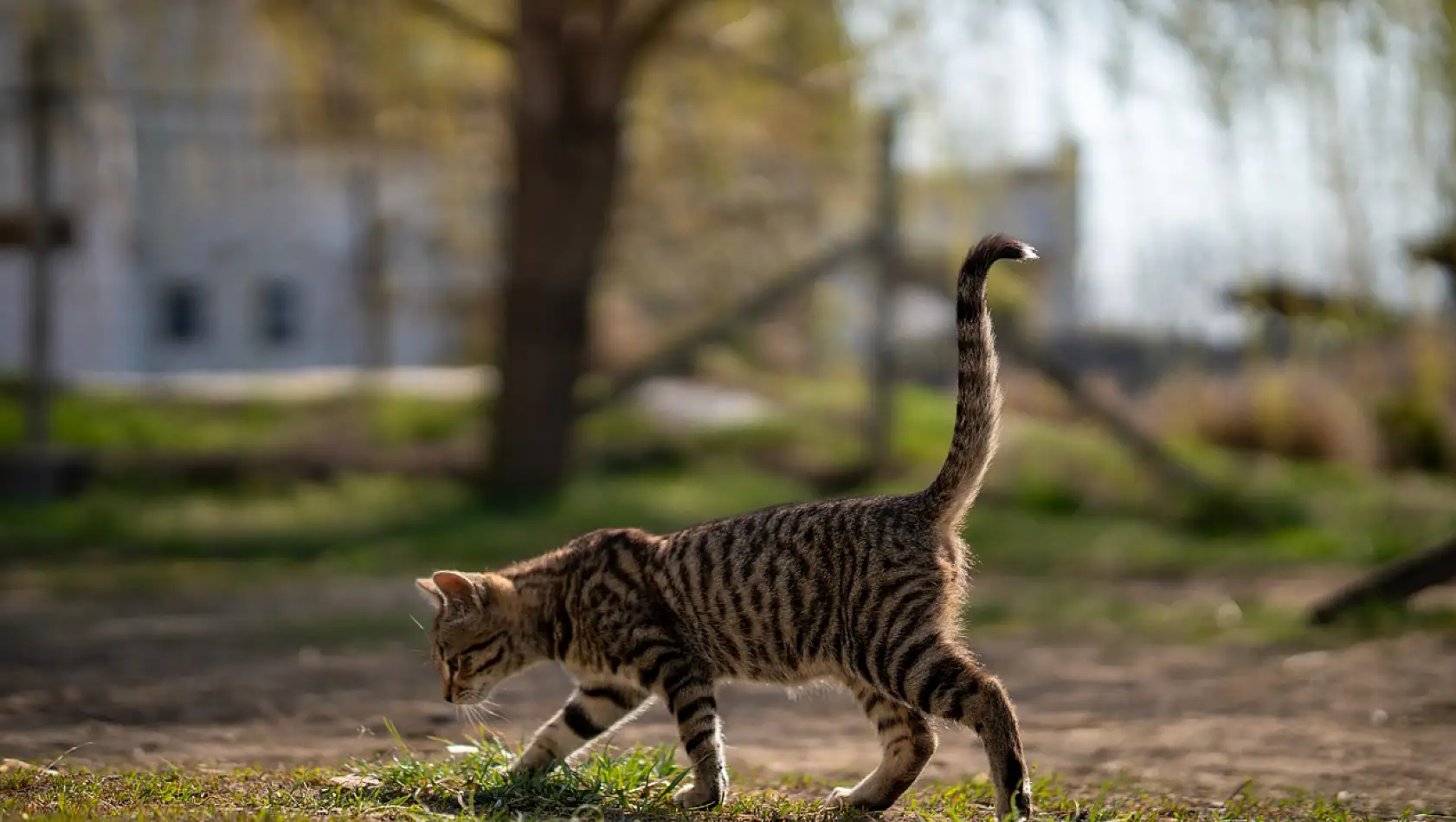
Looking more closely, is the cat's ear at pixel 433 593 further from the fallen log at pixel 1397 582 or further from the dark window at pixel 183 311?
the dark window at pixel 183 311

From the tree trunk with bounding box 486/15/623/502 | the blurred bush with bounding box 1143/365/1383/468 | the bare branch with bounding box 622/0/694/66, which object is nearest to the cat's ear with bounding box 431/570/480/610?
the tree trunk with bounding box 486/15/623/502

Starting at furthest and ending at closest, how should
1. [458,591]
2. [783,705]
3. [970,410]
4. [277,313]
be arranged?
[277,313], [783,705], [458,591], [970,410]

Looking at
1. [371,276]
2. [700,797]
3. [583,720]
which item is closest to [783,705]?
[583,720]

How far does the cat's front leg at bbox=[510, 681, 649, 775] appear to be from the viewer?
4.52 m

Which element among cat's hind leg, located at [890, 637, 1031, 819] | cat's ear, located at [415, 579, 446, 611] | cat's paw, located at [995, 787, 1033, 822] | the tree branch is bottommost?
cat's paw, located at [995, 787, 1033, 822]

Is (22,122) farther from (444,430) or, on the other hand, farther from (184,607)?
(184,607)

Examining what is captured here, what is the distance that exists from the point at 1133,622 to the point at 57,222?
916cm

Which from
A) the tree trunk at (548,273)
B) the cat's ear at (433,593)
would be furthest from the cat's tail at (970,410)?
the tree trunk at (548,273)

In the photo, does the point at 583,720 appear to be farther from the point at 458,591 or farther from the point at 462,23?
the point at 462,23

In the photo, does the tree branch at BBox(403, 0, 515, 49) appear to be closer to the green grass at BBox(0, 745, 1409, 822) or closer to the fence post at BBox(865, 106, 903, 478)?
the fence post at BBox(865, 106, 903, 478)

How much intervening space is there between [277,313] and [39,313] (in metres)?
10.5

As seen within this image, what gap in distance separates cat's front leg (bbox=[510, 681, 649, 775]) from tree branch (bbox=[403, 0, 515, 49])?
726 cm

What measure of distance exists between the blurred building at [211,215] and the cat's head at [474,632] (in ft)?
26.6

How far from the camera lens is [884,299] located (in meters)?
12.1
